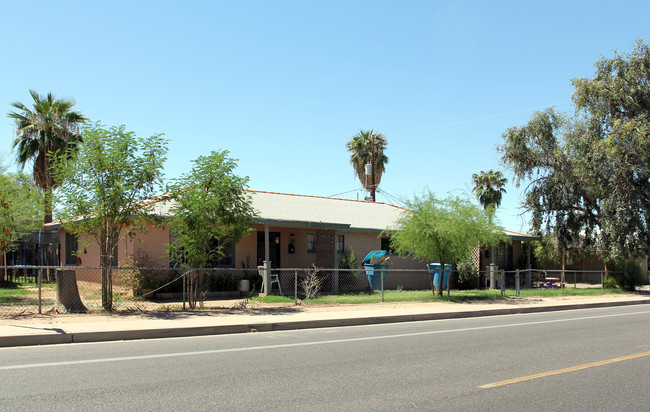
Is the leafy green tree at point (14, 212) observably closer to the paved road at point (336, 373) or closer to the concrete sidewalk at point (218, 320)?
the concrete sidewalk at point (218, 320)

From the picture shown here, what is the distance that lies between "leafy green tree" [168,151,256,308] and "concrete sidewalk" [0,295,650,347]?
174cm

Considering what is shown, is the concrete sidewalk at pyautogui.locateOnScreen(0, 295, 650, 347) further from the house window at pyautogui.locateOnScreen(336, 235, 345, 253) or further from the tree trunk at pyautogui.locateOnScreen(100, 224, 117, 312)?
the house window at pyautogui.locateOnScreen(336, 235, 345, 253)

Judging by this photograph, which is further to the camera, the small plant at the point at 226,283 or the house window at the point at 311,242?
the house window at the point at 311,242

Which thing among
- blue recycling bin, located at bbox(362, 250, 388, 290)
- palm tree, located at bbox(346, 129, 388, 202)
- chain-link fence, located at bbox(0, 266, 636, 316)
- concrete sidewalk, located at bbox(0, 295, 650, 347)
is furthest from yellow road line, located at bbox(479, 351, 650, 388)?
palm tree, located at bbox(346, 129, 388, 202)

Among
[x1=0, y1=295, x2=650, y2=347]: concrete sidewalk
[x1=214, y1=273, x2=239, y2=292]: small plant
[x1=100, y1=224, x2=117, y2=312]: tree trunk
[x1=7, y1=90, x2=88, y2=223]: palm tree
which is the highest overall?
[x1=7, y1=90, x2=88, y2=223]: palm tree

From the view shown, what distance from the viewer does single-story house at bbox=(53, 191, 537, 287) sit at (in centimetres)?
1880

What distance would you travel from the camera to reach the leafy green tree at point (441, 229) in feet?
62.8

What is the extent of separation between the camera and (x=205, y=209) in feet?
48.0

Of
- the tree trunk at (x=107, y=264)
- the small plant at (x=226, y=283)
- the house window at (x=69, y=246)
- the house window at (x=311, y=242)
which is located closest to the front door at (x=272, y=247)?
the house window at (x=311, y=242)

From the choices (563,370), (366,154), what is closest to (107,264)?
(563,370)

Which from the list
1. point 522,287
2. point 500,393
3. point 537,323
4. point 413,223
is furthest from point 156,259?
point 522,287

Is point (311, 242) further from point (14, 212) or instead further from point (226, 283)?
point (14, 212)

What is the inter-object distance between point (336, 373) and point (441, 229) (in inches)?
475

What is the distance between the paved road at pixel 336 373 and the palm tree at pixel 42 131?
19.7m
